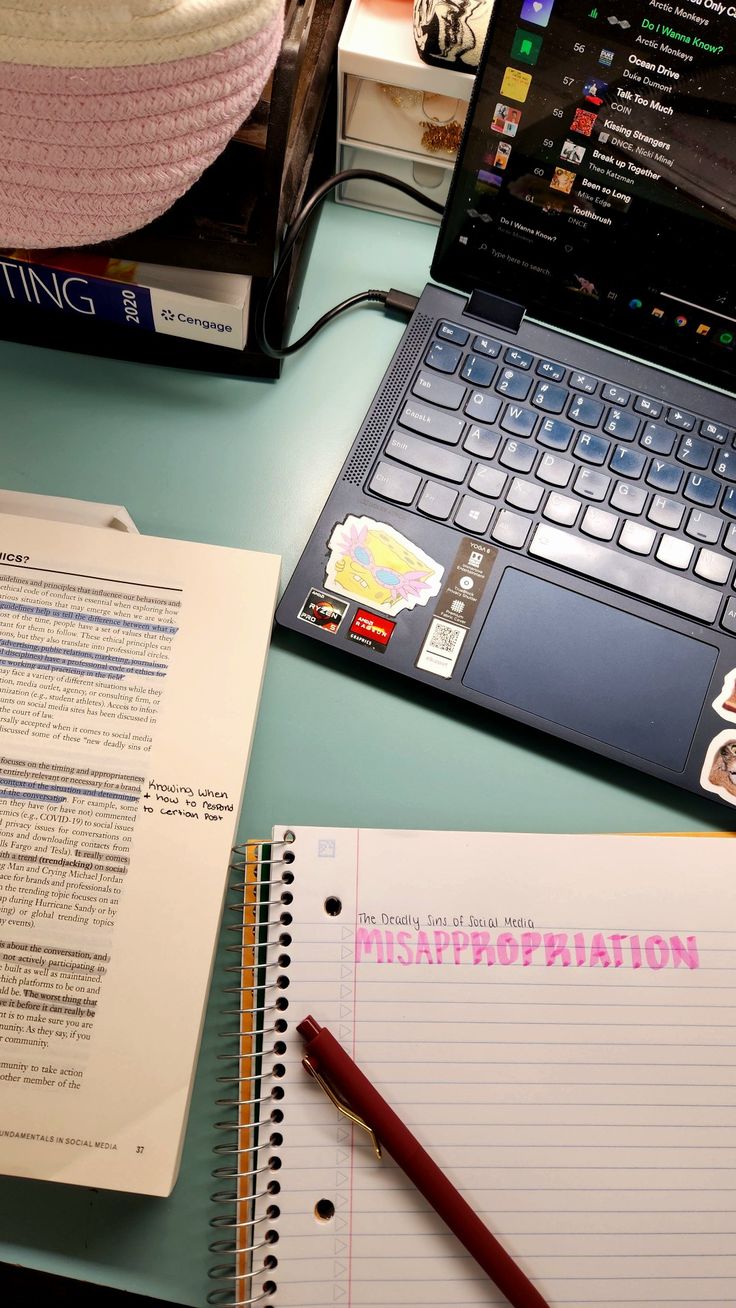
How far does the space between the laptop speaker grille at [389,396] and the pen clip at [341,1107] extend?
1.05 feet

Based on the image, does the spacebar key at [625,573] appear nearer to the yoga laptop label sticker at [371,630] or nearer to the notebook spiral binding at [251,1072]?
the yoga laptop label sticker at [371,630]

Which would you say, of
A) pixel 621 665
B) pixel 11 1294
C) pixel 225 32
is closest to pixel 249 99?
pixel 225 32

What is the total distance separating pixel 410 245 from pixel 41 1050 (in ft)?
1.83

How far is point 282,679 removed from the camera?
56cm

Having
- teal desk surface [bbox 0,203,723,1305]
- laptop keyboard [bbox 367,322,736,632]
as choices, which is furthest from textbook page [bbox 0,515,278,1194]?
laptop keyboard [bbox 367,322,736,632]

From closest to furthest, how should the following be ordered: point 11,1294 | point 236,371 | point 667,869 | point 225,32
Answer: point 225,32 < point 667,869 < point 236,371 < point 11,1294

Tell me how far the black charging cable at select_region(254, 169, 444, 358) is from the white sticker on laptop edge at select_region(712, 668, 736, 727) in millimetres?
315

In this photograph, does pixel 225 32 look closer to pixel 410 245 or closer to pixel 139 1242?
pixel 410 245

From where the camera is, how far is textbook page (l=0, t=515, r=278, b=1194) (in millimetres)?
430

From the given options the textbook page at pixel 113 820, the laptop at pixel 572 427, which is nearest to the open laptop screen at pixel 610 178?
the laptop at pixel 572 427

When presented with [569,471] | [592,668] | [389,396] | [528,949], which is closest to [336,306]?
[389,396]

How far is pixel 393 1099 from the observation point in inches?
17.8

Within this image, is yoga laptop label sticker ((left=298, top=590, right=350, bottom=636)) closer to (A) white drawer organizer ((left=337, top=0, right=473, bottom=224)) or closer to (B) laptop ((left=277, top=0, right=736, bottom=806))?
(B) laptop ((left=277, top=0, right=736, bottom=806))

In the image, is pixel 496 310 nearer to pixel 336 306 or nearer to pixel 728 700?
pixel 336 306
